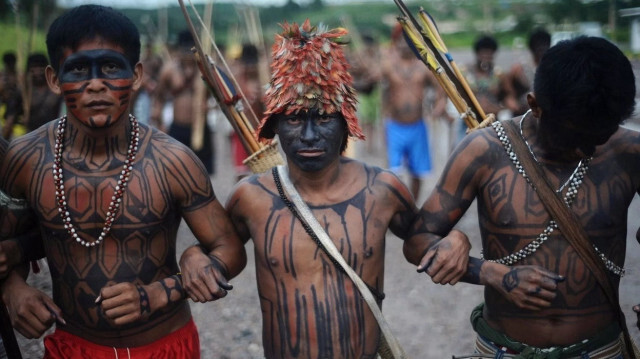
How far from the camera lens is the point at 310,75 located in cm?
269

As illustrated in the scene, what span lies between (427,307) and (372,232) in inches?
111

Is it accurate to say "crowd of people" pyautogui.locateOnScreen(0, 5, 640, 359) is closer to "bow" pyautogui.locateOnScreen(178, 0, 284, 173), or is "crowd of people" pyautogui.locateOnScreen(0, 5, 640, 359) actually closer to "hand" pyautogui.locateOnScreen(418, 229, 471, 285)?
"hand" pyautogui.locateOnScreen(418, 229, 471, 285)

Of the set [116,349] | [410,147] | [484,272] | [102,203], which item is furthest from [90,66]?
[410,147]

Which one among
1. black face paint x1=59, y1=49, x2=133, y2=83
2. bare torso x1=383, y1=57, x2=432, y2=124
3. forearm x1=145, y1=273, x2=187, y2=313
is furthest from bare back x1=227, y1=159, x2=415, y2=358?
bare torso x1=383, y1=57, x2=432, y2=124

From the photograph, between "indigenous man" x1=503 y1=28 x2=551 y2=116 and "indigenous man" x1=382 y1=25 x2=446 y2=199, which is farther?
"indigenous man" x1=382 y1=25 x2=446 y2=199

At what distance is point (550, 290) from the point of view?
8.39 feet

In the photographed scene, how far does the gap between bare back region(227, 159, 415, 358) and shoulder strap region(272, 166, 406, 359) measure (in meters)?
0.04

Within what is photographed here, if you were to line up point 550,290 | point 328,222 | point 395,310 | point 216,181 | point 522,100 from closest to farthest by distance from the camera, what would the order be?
point 550,290
point 328,222
point 395,310
point 522,100
point 216,181

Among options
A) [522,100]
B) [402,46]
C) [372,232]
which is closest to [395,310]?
[372,232]

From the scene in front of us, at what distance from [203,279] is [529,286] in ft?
4.04

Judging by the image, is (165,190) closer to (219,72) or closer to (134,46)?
(134,46)

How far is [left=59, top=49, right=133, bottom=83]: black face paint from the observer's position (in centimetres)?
268

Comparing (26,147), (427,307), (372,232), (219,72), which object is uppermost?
(219,72)

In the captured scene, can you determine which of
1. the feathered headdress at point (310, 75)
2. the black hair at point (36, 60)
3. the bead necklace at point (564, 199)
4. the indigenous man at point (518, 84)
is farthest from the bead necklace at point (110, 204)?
the indigenous man at point (518, 84)
